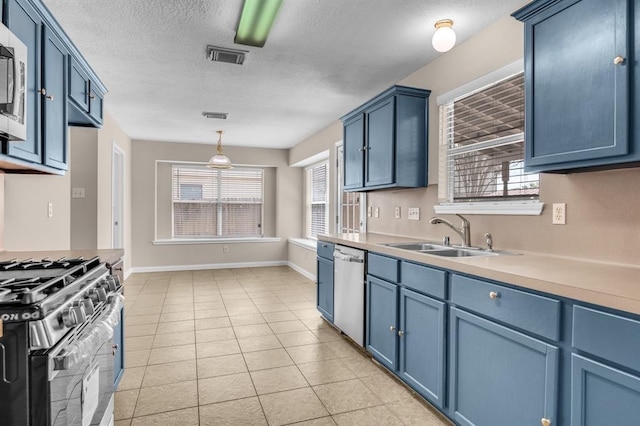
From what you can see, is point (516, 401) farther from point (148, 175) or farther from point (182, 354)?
point (148, 175)

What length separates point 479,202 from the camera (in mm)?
2656

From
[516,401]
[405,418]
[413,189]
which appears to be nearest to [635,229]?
[516,401]

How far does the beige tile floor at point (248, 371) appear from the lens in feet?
7.13

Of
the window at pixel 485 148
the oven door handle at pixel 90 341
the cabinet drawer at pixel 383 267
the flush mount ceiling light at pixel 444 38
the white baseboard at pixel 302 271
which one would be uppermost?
the flush mount ceiling light at pixel 444 38

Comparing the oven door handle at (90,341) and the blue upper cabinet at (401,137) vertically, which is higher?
the blue upper cabinet at (401,137)

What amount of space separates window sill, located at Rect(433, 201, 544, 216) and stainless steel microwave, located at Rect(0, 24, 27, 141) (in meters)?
2.64

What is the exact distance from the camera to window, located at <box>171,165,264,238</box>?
23.6 ft

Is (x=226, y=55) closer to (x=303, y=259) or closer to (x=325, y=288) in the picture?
(x=325, y=288)

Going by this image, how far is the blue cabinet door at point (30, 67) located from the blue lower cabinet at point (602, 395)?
251cm

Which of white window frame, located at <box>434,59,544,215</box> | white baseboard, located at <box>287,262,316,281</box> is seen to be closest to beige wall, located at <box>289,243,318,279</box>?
white baseboard, located at <box>287,262,316,281</box>

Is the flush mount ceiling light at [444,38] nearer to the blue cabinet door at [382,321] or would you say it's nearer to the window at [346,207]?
the blue cabinet door at [382,321]

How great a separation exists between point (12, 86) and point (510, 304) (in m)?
2.26

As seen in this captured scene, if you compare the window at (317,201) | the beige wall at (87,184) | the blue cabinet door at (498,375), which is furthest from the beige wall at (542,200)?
the beige wall at (87,184)

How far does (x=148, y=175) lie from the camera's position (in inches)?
266
